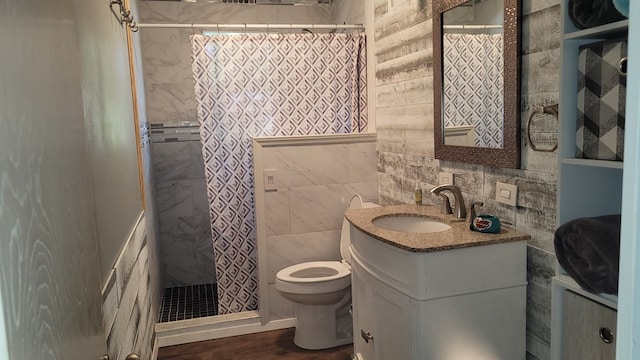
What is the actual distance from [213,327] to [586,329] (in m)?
2.42

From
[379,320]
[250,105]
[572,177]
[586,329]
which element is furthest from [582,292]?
[250,105]

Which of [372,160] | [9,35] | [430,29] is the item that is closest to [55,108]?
[9,35]

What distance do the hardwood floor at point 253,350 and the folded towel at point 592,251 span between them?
5.91 feet

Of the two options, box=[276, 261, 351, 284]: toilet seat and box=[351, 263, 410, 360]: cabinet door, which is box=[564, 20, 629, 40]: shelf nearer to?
box=[351, 263, 410, 360]: cabinet door

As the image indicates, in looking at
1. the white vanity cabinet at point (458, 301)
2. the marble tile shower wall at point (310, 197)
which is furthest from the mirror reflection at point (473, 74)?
the marble tile shower wall at point (310, 197)

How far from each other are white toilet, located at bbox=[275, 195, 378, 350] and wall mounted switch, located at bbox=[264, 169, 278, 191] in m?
0.55

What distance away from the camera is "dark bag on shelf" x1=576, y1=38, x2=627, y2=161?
1221 mm

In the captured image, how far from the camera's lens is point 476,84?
2127mm

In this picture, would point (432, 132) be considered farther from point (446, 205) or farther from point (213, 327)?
point (213, 327)

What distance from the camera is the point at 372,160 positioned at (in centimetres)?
318

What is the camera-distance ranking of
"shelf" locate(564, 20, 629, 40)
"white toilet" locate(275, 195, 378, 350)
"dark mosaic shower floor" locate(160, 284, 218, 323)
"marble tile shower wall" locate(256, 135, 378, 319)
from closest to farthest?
"shelf" locate(564, 20, 629, 40) < "white toilet" locate(275, 195, 378, 350) < "marble tile shower wall" locate(256, 135, 378, 319) < "dark mosaic shower floor" locate(160, 284, 218, 323)

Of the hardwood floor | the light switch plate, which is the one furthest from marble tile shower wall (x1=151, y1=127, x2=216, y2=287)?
the light switch plate

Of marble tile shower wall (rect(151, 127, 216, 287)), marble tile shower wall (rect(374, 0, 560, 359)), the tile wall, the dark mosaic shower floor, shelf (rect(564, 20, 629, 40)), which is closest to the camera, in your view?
shelf (rect(564, 20, 629, 40))

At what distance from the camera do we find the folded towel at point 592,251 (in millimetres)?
1231
